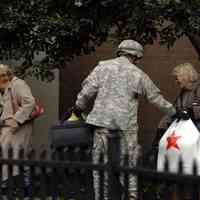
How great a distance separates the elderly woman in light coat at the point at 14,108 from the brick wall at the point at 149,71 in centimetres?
305

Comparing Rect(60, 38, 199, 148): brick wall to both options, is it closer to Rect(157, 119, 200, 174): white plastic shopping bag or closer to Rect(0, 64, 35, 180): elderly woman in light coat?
Rect(0, 64, 35, 180): elderly woman in light coat

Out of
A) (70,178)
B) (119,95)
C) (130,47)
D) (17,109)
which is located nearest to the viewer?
(70,178)

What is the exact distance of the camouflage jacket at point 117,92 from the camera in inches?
297

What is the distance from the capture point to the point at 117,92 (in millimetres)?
7562

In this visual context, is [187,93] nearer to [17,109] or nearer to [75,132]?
[75,132]

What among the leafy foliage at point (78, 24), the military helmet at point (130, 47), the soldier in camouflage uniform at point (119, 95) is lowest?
the soldier in camouflage uniform at point (119, 95)

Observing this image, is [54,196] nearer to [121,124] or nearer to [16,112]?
[121,124]

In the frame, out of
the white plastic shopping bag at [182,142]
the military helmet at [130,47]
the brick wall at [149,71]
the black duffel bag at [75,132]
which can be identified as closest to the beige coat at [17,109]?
the black duffel bag at [75,132]

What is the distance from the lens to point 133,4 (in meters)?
7.73

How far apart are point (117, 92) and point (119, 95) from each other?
0.11 ft

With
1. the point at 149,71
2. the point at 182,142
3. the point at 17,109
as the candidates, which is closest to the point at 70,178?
the point at 182,142

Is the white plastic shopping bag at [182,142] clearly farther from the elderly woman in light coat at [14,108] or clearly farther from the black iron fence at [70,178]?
the black iron fence at [70,178]

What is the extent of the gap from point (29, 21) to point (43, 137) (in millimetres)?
3663

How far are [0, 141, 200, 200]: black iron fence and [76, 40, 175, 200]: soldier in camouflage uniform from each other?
324 centimetres
